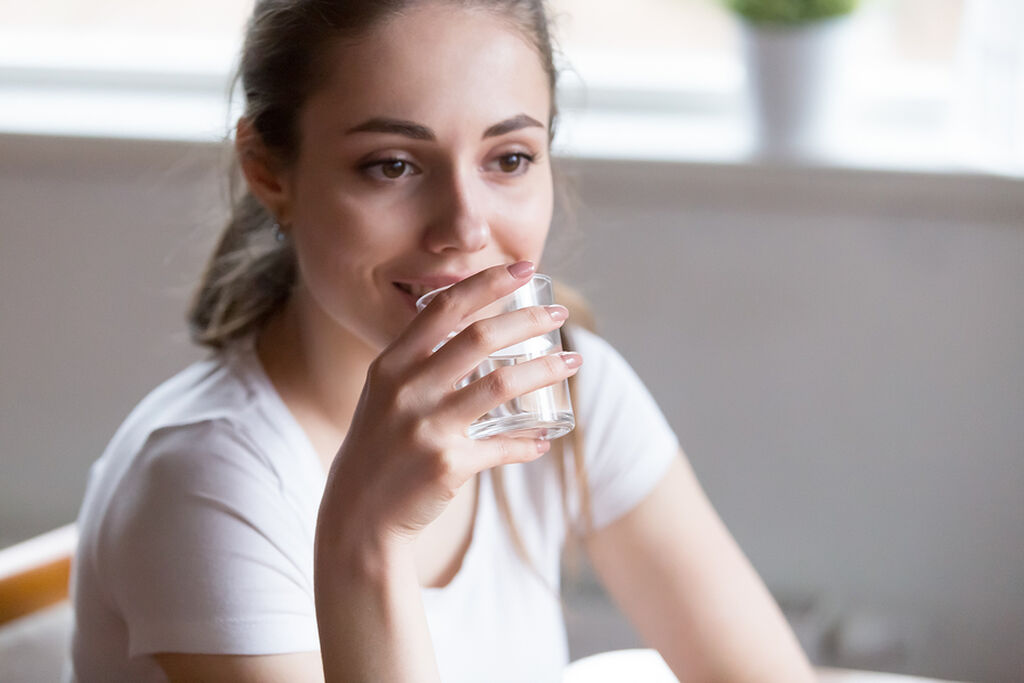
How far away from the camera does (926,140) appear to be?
2.06 meters

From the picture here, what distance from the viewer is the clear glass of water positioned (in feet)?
3.19

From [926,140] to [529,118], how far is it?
1.15 meters

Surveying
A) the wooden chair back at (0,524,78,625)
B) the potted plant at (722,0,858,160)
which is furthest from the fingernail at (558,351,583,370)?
the potted plant at (722,0,858,160)

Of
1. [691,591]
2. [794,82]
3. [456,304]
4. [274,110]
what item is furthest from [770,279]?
[456,304]

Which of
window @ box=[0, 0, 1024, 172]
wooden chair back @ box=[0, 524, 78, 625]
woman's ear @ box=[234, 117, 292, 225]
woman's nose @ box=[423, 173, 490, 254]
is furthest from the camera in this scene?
window @ box=[0, 0, 1024, 172]

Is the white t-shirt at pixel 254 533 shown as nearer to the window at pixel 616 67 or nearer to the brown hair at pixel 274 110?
the brown hair at pixel 274 110

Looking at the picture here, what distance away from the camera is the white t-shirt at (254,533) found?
44.3 inches

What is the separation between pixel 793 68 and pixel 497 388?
1.22 meters

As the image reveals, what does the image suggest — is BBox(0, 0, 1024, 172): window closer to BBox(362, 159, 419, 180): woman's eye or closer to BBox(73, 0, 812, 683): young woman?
BBox(73, 0, 812, 683): young woman

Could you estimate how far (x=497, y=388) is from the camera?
94cm

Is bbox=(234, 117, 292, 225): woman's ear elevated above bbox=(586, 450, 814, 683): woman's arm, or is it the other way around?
bbox=(234, 117, 292, 225): woman's ear

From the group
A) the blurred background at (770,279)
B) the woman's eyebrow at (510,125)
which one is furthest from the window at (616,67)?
the woman's eyebrow at (510,125)

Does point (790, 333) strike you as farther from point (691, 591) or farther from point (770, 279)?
point (691, 591)

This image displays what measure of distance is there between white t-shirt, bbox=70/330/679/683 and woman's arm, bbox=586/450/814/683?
4cm
